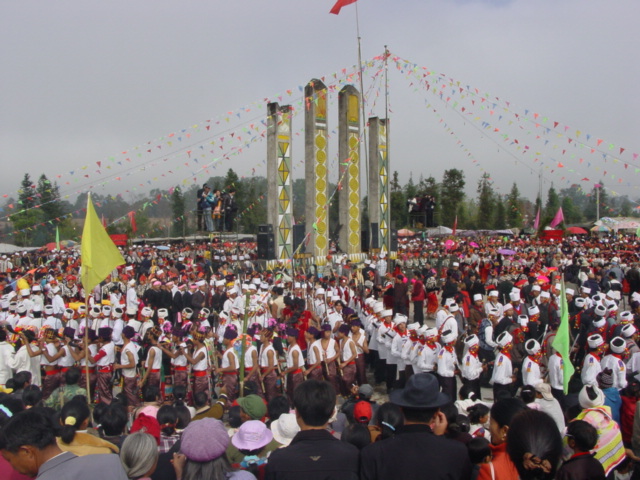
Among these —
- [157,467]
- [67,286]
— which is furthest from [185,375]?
[67,286]

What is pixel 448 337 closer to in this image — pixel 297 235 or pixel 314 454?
pixel 314 454

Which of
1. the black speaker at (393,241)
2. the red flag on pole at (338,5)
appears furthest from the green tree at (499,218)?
the red flag on pole at (338,5)

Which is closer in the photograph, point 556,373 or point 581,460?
point 581,460

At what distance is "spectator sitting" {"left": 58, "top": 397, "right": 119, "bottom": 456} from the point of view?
12.6 feet

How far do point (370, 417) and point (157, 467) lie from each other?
202 cm

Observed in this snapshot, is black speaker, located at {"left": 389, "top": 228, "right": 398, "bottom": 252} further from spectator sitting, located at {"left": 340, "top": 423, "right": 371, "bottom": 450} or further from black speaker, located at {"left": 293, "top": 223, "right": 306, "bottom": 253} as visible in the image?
spectator sitting, located at {"left": 340, "top": 423, "right": 371, "bottom": 450}

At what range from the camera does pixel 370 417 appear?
4.95m

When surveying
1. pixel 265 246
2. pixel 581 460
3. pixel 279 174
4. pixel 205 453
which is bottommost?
pixel 581 460

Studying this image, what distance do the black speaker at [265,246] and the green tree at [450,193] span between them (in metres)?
32.3

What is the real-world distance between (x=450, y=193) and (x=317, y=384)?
164ft

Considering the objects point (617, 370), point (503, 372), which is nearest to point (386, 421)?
point (503, 372)

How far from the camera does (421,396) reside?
3121 mm

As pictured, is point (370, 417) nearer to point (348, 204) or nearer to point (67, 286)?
point (67, 286)

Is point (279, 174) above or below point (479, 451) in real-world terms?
above
